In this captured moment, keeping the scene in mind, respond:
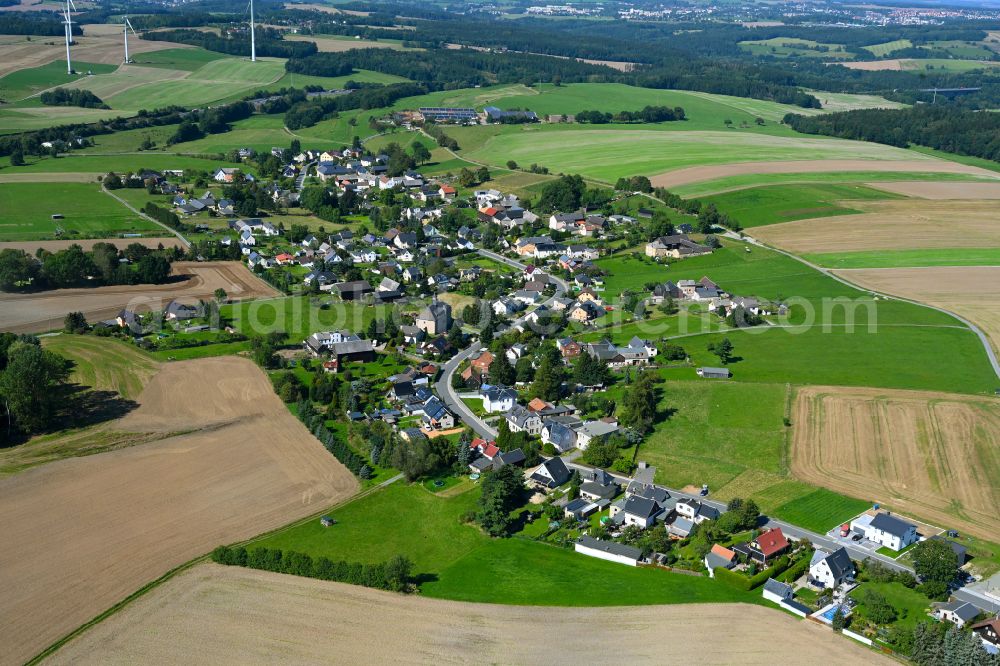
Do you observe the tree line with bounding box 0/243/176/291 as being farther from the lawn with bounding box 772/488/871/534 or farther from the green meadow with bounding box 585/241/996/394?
the lawn with bounding box 772/488/871/534

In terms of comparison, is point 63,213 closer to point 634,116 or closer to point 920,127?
point 634,116

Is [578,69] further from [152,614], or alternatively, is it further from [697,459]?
[152,614]

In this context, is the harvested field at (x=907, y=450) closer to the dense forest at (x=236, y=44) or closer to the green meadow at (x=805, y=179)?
the green meadow at (x=805, y=179)

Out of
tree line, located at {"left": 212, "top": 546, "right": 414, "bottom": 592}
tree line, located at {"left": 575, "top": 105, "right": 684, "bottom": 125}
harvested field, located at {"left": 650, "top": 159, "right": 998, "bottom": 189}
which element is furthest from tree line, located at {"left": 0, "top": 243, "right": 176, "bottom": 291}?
tree line, located at {"left": 575, "top": 105, "right": 684, "bottom": 125}

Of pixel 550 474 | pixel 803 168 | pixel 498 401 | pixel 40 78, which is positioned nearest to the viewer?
pixel 550 474

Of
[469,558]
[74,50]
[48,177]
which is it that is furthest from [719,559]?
[74,50]

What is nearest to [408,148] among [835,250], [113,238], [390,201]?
[390,201]

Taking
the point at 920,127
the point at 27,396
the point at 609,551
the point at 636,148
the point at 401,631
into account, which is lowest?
the point at 401,631
